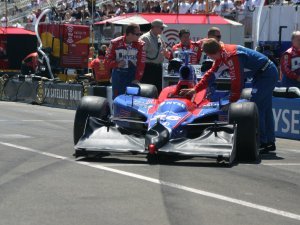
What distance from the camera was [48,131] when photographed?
13984 millimetres

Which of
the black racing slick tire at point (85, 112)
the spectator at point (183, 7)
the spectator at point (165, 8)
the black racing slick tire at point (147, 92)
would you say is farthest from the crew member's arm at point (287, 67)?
the spectator at point (165, 8)

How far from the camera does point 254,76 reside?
1118cm

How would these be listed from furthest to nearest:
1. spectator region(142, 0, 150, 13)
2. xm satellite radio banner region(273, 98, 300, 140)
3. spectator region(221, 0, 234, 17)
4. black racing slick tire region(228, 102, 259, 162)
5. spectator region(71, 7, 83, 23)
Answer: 1. spectator region(71, 7, 83, 23)
2. spectator region(142, 0, 150, 13)
3. spectator region(221, 0, 234, 17)
4. xm satellite radio banner region(273, 98, 300, 140)
5. black racing slick tire region(228, 102, 259, 162)

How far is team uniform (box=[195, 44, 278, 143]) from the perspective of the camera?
10.4 metres

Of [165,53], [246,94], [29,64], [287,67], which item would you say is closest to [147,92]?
[246,94]

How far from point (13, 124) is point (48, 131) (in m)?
1.53

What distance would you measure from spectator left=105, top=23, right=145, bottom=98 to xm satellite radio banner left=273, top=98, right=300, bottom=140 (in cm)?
257

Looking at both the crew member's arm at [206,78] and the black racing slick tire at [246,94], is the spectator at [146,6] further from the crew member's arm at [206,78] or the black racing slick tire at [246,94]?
the crew member's arm at [206,78]

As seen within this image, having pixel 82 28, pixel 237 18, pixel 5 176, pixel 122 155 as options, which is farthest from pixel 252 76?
pixel 82 28

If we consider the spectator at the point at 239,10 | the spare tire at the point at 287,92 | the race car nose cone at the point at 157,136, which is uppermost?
the spectator at the point at 239,10

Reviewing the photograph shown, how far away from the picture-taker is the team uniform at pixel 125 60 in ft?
42.6

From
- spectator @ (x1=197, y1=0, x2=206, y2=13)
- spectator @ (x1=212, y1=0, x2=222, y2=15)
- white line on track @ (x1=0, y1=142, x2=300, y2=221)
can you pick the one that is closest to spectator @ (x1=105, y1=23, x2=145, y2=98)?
white line on track @ (x1=0, y1=142, x2=300, y2=221)

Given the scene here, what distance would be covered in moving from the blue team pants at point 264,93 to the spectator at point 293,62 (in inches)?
116

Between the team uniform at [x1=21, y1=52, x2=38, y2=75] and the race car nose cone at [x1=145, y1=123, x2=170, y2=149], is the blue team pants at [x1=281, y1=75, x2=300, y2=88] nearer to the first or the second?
the race car nose cone at [x1=145, y1=123, x2=170, y2=149]
